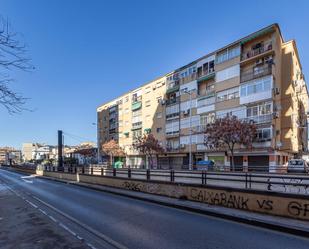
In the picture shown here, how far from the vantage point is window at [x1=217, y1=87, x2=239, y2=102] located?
40.3m

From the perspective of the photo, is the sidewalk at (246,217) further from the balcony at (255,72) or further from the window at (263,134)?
the balcony at (255,72)

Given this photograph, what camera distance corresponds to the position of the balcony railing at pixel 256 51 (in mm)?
37219

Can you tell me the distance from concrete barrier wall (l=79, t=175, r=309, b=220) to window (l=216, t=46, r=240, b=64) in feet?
110

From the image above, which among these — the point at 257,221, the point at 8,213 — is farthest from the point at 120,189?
the point at 257,221

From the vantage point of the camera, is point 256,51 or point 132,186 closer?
point 132,186

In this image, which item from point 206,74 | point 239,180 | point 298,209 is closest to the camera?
point 298,209

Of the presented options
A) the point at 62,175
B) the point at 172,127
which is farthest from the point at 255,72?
the point at 62,175

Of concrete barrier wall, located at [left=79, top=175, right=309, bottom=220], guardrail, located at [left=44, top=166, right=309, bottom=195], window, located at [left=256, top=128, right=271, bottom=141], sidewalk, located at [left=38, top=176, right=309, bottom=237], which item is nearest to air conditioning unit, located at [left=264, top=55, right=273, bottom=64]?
window, located at [left=256, top=128, right=271, bottom=141]

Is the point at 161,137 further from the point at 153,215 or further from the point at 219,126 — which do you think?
the point at 153,215

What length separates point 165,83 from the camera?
190 feet

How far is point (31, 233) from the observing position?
6.74 m

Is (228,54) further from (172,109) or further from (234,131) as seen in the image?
(172,109)

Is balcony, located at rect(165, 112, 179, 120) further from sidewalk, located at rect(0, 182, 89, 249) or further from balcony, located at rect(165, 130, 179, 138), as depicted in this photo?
sidewalk, located at rect(0, 182, 89, 249)

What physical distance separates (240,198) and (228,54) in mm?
37542
